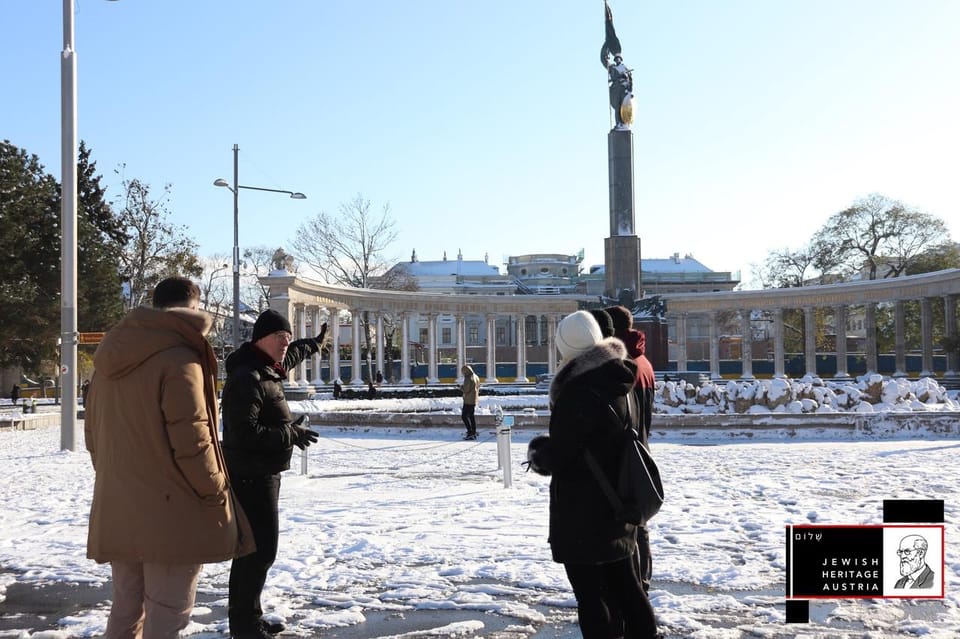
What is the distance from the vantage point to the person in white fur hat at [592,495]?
14.8 feet

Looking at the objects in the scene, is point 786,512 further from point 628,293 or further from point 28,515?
point 628,293

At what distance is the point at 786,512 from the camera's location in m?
9.94

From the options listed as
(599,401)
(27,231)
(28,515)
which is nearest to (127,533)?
(599,401)

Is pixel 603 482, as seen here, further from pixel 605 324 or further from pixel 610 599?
pixel 605 324

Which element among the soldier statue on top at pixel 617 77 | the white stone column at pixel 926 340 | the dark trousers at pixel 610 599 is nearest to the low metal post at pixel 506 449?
the dark trousers at pixel 610 599

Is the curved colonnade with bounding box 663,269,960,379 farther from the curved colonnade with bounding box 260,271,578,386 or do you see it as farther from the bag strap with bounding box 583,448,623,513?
the bag strap with bounding box 583,448,623,513

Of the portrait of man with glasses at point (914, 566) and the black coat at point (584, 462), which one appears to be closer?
the black coat at point (584, 462)

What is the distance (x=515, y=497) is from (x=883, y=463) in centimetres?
693

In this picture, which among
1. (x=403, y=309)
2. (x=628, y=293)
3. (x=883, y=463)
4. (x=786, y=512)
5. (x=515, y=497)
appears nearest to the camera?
(x=786, y=512)

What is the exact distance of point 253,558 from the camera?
5539mm

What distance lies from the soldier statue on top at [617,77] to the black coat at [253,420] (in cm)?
3394

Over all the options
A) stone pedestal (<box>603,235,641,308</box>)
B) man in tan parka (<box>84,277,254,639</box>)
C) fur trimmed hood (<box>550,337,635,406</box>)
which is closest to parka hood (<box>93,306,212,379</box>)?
man in tan parka (<box>84,277,254,639</box>)

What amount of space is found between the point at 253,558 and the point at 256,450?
0.67 meters

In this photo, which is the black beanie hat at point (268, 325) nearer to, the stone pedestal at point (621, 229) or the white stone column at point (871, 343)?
the stone pedestal at point (621, 229)
